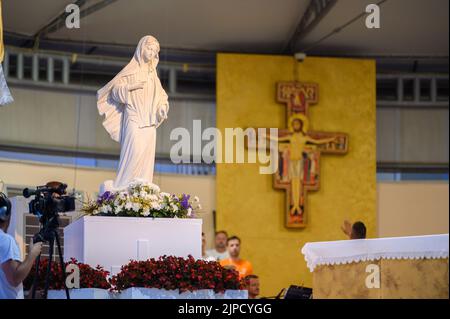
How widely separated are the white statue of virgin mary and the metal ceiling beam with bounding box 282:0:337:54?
12.7ft

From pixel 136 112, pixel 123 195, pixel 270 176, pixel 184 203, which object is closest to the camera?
pixel 123 195

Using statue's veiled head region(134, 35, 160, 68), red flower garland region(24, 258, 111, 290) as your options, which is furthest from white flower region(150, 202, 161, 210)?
statue's veiled head region(134, 35, 160, 68)

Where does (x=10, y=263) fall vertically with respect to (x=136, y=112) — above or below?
below

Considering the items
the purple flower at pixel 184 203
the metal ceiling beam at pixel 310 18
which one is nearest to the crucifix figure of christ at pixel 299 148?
the metal ceiling beam at pixel 310 18

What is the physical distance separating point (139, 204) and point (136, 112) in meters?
0.96

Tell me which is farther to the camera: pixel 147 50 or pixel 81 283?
pixel 147 50

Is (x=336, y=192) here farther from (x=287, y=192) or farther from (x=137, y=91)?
(x=137, y=91)

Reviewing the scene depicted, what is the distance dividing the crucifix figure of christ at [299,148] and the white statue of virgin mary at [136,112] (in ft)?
14.9

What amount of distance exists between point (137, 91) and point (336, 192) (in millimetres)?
5231

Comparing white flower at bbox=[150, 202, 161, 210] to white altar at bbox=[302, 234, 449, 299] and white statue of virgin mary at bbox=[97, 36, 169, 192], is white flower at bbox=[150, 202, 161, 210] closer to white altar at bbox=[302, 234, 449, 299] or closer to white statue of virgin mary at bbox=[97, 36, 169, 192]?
white statue of virgin mary at bbox=[97, 36, 169, 192]

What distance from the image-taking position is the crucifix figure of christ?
1451 centimetres

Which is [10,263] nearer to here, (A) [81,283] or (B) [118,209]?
(A) [81,283]

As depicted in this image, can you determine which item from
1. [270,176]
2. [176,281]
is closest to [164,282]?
[176,281]

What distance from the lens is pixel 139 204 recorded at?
955 cm
